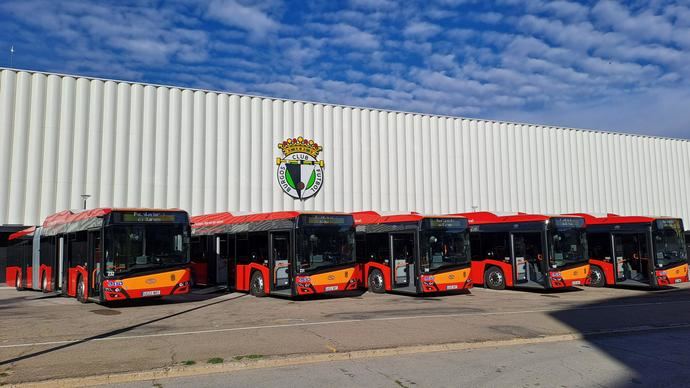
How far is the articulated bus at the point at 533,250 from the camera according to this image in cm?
1962

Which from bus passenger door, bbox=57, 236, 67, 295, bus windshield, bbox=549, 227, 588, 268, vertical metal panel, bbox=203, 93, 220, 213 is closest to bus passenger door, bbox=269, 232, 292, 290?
bus passenger door, bbox=57, 236, 67, 295

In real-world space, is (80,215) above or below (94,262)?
above

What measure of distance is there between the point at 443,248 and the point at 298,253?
16.1ft


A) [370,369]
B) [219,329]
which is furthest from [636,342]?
[219,329]

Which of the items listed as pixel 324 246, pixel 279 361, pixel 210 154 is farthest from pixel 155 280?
pixel 210 154

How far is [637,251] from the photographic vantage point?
21.1 meters

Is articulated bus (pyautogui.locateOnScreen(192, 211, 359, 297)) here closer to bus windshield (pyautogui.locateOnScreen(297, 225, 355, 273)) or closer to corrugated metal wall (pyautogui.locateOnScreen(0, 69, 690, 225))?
bus windshield (pyautogui.locateOnScreen(297, 225, 355, 273))

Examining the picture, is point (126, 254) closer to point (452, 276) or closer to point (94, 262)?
point (94, 262)

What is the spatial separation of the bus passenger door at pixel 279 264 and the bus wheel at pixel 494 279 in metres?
8.42

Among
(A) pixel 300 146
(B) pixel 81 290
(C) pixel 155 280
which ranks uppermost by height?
(A) pixel 300 146

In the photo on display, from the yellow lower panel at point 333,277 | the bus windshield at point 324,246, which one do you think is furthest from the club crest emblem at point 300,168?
the yellow lower panel at point 333,277

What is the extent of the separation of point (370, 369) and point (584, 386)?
2746mm

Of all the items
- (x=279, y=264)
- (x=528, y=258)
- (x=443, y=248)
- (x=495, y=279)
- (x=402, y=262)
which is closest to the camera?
(x=279, y=264)

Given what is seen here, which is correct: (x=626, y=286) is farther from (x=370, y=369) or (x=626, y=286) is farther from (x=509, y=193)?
(x=370, y=369)
